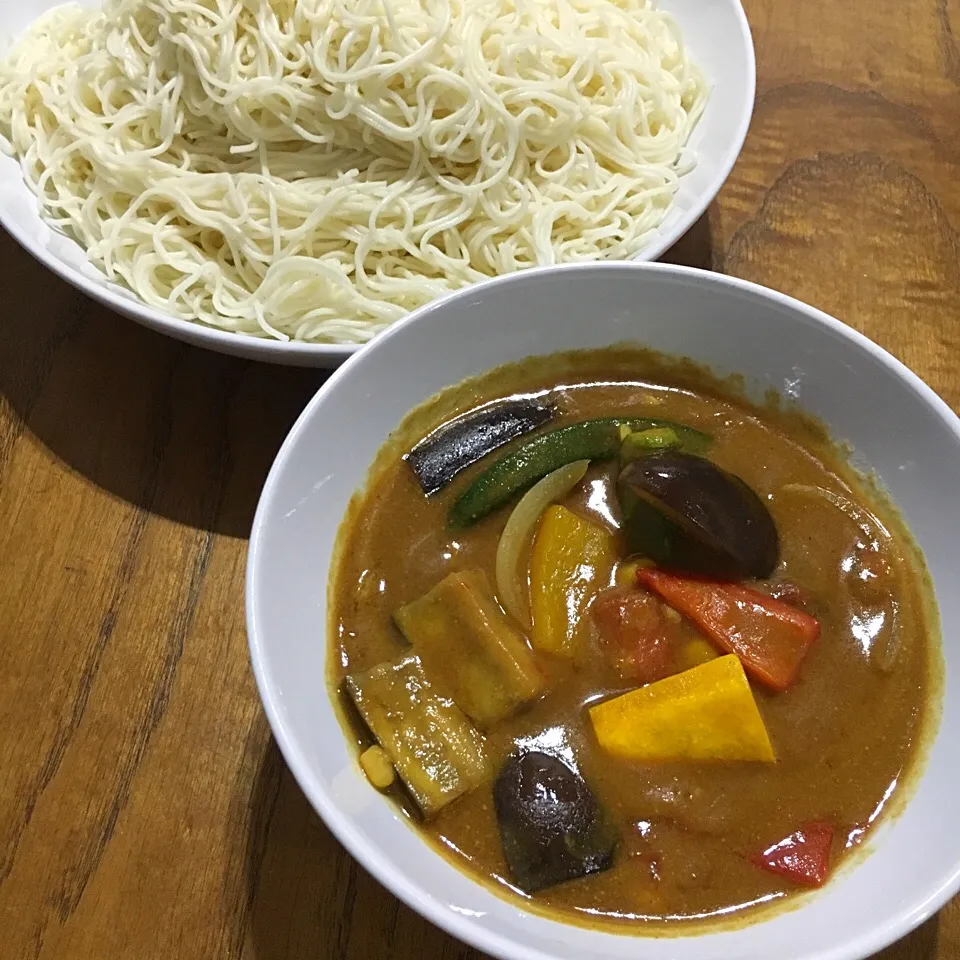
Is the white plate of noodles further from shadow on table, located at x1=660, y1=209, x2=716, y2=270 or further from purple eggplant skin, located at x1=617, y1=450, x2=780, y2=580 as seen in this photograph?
purple eggplant skin, located at x1=617, y1=450, x2=780, y2=580

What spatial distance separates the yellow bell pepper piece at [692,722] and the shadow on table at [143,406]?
920 millimetres

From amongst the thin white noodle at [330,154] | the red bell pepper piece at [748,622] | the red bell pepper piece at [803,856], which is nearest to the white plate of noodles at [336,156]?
the thin white noodle at [330,154]

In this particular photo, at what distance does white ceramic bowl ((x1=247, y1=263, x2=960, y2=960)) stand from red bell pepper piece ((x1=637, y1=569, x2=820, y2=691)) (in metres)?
0.25

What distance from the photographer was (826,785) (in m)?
1.39

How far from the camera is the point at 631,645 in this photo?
1.45m

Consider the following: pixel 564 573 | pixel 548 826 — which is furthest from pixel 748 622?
Result: pixel 548 826

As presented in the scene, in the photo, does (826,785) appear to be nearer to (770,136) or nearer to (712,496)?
(712,496)

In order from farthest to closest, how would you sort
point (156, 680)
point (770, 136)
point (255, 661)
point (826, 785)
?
point (770, 136), point (156, 680), point (826, 785), point (255, 661)

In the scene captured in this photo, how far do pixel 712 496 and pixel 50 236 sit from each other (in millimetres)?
1640

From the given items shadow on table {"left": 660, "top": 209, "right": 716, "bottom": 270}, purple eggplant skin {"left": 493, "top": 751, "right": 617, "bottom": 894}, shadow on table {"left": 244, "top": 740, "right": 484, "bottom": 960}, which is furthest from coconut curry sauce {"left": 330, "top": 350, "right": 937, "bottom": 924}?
shadow on table {"left": 660, "top": 209, "right": 716, "bottom": 270}

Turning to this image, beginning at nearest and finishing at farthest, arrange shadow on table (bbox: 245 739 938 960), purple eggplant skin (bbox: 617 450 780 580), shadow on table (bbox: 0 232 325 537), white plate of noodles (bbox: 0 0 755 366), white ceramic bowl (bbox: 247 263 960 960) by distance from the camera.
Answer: white ceramic bowl (bbox: 247 263 960 960)
purple eggplant skin (bbox: 617 450 780 580)
shadow on table (bbox: 245 739 938 960)
shadow on table (bbox: 0 232 325 537)
white plate of noodles (bbox: 0 0 755 366)

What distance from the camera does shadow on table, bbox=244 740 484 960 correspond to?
5.08 ft

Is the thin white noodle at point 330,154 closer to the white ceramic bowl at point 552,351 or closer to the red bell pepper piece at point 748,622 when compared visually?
the white ceramic bowl at point 552,351

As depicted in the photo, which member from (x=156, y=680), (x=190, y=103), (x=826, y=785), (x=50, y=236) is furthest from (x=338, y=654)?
(x=190, y=103)
